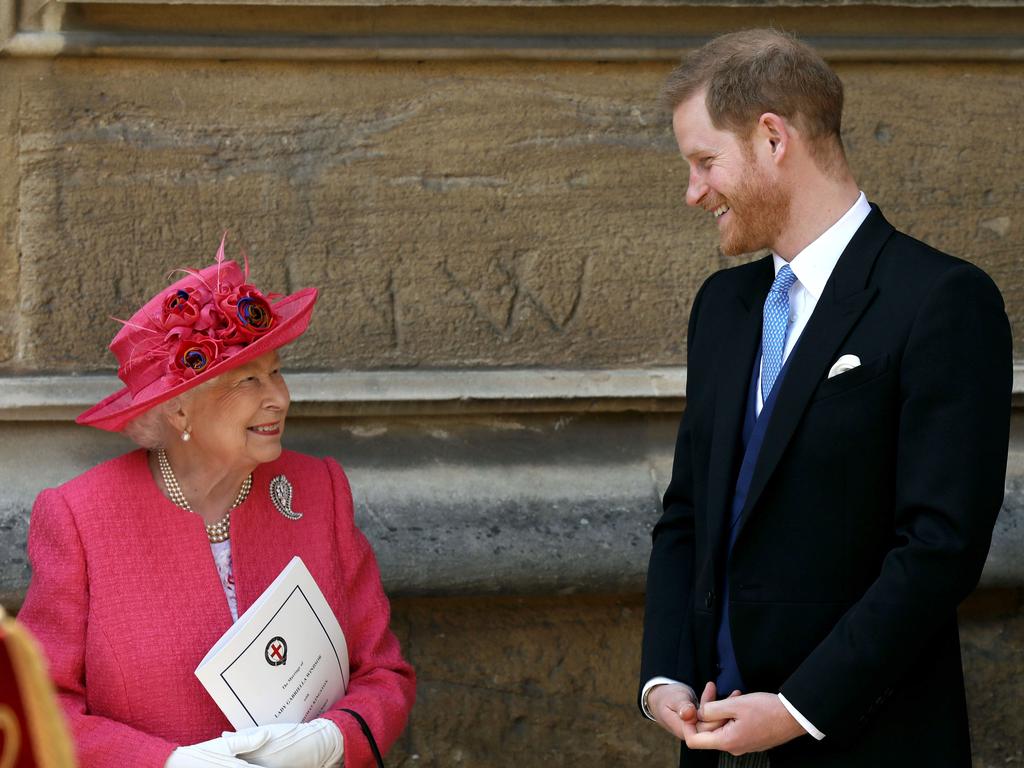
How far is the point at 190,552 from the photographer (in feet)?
8.09

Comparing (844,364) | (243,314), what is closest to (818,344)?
(844,364)

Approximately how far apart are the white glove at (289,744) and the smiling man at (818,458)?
0.54 m

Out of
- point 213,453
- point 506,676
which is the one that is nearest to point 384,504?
point 506,676

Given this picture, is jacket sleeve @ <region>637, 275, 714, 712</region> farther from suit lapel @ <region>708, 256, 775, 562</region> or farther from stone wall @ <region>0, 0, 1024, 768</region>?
stone wall @ <region>0, 0, 1024, 768</region>

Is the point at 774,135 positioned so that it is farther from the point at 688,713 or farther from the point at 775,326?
the point at 688,713

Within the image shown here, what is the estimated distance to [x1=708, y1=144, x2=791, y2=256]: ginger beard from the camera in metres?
2.25

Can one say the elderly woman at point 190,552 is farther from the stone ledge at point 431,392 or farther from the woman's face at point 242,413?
the stone ledge at point 431,392

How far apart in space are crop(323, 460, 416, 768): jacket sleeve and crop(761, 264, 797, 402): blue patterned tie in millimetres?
853

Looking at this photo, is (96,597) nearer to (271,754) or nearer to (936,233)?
(271,754)

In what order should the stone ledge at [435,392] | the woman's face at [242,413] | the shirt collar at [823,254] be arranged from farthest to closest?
the stone ledge at [435,392]
the woman's face at [242,413]
the shirt collar at [823,254]

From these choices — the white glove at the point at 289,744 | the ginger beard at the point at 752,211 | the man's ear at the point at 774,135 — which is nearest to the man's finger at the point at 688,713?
the white glove at the point at 289,744

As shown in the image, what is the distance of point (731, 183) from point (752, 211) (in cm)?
6

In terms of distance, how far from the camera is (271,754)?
231cm

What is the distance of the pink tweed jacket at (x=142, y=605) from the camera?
236cm
